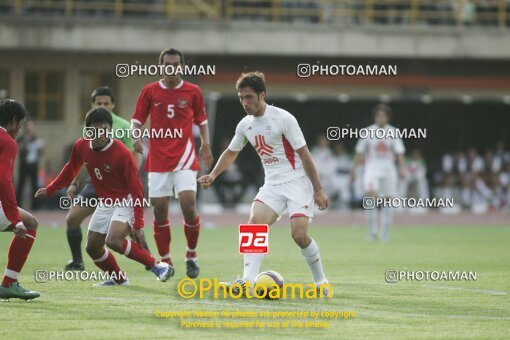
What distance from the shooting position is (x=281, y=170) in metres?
10.5

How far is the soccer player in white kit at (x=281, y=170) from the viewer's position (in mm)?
10180

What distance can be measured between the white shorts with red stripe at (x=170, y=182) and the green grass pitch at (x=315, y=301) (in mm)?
1000

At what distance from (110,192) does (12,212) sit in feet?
5.88

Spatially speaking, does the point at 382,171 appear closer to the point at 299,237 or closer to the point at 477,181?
the point at 299,237

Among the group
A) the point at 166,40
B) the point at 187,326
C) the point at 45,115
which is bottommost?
the point at 187,326

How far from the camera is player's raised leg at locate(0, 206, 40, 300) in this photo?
9.70m

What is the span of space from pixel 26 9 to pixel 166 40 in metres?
4.47

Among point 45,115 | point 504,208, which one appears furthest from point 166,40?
point 504,208

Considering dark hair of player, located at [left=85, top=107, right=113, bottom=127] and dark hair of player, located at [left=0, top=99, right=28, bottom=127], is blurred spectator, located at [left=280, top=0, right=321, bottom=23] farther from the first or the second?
dark hair of player, located at [left=0, top=99, right=28, bottom=127]

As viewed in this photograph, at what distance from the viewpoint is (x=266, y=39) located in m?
33.0

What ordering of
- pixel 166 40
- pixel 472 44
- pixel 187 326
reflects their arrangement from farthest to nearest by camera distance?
pixel 472 44 → pixel 166 40 → pixel 187 326

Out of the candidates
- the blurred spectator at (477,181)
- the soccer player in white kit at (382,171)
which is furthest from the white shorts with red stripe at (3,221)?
the blurred spectator at (477,181)

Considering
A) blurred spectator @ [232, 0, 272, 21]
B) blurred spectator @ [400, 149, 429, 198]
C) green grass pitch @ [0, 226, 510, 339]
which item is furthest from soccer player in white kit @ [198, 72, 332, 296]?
blurred spectator @ [232, 0, 272, 21]

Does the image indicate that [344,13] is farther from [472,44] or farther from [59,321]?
[59,321]
